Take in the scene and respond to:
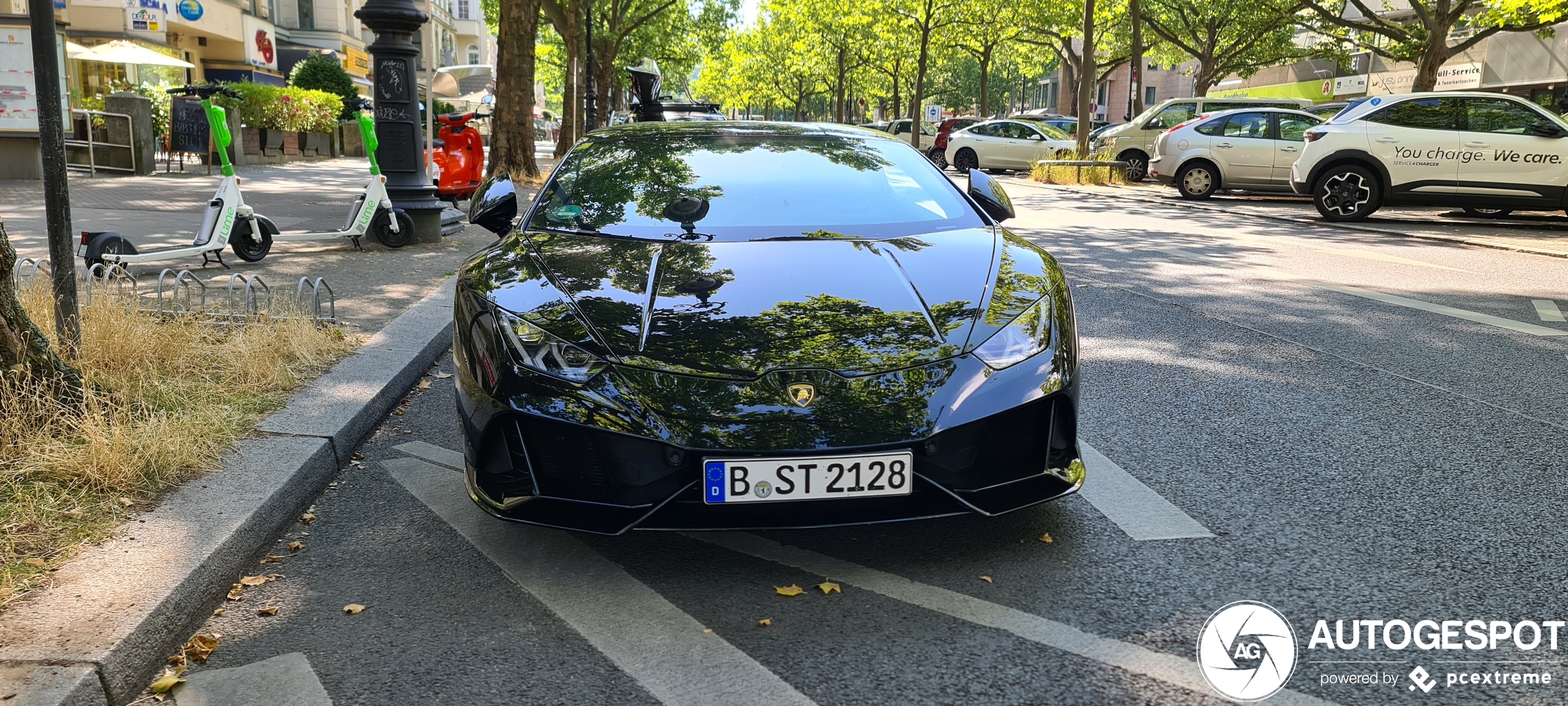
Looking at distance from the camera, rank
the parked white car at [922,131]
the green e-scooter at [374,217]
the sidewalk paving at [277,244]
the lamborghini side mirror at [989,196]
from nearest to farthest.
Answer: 1. the lamborghini side mirror at [989,196]
2. the sidewalk paving at [277,244]
3. the green e-scooter at [374,217]
4. the parked white car at [922,131]

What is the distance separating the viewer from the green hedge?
2434cm

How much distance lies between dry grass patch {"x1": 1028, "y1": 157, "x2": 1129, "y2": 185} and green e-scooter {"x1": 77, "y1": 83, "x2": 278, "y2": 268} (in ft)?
54.3

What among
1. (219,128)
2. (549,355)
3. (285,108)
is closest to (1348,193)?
(219,128)

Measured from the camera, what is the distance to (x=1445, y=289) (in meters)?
8.37

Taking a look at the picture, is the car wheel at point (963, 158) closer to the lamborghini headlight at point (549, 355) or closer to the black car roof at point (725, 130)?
the black car roof at point (725, 130)

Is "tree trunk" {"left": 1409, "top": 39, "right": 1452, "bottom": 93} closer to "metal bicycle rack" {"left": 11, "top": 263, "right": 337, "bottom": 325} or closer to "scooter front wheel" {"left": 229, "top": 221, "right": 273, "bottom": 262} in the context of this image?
"scooter front wheel" {"left": 229, "top": 221, "right": 273, "bottom": 262}

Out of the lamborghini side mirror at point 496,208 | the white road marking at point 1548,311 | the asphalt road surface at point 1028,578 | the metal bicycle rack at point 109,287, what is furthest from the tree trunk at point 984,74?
the asphalt road surface at point 1028,578

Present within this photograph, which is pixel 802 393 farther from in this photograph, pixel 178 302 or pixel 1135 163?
pixel 1135 163

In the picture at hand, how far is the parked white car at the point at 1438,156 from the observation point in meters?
13.2

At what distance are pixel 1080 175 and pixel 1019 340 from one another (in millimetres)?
20154

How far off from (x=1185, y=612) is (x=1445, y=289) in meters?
6.74

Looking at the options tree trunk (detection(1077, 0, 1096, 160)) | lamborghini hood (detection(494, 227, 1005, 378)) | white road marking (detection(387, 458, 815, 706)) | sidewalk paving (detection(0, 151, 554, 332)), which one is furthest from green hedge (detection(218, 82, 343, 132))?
white road marking (detection(387, 458, 815, 706))

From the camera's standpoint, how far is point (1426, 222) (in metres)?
14.3

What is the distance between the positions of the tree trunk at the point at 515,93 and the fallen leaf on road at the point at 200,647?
14.0 meters
